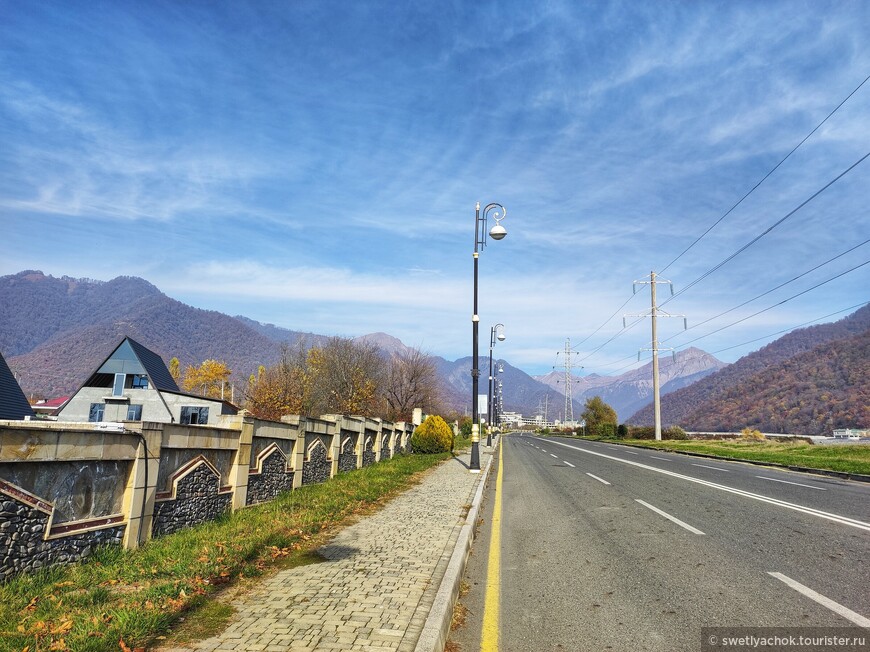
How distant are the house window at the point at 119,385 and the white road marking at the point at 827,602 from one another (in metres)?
48.2

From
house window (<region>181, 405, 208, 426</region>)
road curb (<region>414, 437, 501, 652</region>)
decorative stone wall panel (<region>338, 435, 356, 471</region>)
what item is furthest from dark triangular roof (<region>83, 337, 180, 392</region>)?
road curb (<region>414, 437, 501, 652</region>)

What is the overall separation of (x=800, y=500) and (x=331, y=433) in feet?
42.1

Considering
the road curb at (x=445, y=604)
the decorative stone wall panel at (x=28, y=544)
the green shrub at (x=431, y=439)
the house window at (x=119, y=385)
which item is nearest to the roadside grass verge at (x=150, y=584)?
the decorative stone wall panel at (x=28, y=544)

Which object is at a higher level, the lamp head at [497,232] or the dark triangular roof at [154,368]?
the lamp head at [497,232]

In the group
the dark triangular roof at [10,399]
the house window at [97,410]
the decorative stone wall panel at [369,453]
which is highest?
the dark triangular roof at [10,399]

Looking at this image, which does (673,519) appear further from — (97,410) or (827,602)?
(97,410)

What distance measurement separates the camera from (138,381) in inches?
1754

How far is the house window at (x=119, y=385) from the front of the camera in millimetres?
43969

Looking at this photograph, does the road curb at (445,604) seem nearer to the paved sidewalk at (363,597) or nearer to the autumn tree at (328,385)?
the paved sidewalk at (363,597)

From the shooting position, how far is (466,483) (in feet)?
52.1

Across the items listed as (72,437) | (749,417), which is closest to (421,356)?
(72,437)

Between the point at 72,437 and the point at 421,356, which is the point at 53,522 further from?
the point at 421,356

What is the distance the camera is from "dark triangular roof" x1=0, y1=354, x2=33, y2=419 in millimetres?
22516

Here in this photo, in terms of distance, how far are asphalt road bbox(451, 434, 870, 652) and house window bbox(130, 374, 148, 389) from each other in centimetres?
4124
